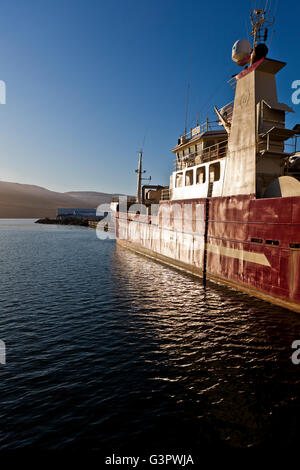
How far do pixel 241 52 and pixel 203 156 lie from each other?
25.9 feet

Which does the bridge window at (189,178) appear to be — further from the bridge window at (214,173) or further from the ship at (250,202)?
the bridge window at (214,173)

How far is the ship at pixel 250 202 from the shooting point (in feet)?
40.0

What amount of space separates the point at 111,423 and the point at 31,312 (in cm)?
838

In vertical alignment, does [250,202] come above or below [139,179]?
below

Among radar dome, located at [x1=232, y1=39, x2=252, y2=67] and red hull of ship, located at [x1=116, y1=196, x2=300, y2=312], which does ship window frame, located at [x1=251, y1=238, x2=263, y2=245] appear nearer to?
red hull of ship, located at [x1=116, y1=196, x2=300, y2=312]

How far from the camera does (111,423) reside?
18.6 feet

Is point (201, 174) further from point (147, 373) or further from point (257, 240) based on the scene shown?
point (147, 373)

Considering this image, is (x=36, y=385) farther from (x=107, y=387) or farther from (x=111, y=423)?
(x=111, y=423)

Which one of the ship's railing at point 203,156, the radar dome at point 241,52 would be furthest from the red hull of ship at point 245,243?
the radar dome at point 241,52

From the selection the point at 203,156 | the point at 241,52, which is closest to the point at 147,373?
the point at 203,156

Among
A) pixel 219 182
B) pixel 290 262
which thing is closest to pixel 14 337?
pixel 290 262

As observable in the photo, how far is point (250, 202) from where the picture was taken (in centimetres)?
1420

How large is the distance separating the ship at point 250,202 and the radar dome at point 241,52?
6 centimetres

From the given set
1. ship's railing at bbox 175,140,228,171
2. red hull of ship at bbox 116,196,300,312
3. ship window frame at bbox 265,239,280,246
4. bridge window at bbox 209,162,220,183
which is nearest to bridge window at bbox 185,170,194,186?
ship's railing at bbox 175,140,228,171
